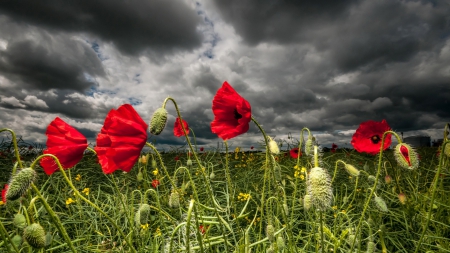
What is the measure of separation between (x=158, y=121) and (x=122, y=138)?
18cm

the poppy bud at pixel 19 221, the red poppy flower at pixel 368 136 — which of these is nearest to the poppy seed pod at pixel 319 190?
the poppy bud at pixel 19 221

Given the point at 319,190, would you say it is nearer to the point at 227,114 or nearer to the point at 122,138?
the point at 227,114

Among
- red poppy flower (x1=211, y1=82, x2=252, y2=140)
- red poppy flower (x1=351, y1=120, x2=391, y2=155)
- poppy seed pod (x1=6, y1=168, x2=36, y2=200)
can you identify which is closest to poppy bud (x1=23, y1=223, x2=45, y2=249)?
poppy seed pod (x1=6, y1=168, x2=36, y2=200)

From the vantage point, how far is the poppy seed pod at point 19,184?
4.01ft

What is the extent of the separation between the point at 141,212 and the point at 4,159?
5.55 m

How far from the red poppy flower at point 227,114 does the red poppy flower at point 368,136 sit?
2110 mm

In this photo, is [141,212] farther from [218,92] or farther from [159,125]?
[218,92]

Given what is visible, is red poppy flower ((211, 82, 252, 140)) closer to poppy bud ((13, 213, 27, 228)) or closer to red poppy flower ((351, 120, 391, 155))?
poppy bud ((13, 213, 27, 228))

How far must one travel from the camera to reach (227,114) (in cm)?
169

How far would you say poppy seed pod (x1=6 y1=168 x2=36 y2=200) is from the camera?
1.22 m

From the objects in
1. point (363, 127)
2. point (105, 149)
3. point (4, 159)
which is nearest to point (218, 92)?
point (105, 149)

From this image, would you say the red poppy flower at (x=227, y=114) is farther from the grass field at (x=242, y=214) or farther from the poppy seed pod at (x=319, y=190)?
the poppy seed pod at (x=319, y=190)

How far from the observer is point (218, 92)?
1644 millimetres

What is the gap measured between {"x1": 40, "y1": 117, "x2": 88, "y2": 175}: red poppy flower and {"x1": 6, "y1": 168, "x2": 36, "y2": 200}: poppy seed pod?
276mm
